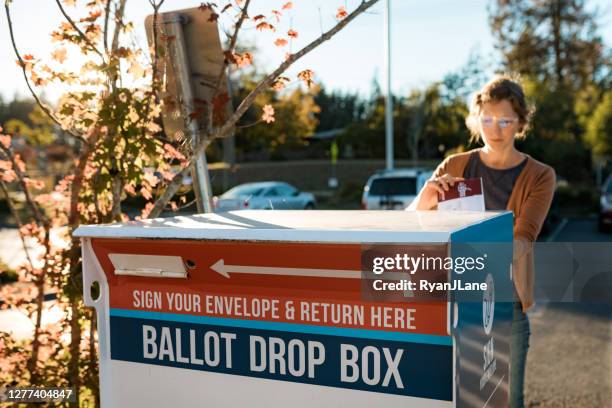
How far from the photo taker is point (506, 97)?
288 cm

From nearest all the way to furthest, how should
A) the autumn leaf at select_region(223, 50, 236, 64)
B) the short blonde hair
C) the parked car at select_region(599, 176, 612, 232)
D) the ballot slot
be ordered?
the ballot slot < the short blonde hair < the autumn leaf at select_region(223, 50, 236, 64) < the parked car at select_region(599, 176, 612, 232)

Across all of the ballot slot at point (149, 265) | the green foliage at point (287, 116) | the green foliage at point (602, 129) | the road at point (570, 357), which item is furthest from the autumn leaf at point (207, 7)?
the green foliage at point (602, 129)

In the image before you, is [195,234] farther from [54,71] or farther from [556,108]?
[556,108]

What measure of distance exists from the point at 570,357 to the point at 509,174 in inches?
142

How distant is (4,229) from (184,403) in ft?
68.9

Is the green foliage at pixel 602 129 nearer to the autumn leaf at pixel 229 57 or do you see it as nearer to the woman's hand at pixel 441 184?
the autumn leaf at pixel 229 57

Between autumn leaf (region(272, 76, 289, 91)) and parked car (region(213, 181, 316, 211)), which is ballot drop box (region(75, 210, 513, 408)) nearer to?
autumn leaf (region(272, 76, 289, 91))

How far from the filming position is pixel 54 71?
336cm

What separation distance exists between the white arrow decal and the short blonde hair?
1.52 meters

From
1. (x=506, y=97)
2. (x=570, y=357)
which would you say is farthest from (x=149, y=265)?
(x=570, y=357)

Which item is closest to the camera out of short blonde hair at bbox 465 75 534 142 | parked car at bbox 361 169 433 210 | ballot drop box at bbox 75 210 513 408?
ballot drop box at bbox 75 210 513 408

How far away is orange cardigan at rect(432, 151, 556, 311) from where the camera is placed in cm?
259

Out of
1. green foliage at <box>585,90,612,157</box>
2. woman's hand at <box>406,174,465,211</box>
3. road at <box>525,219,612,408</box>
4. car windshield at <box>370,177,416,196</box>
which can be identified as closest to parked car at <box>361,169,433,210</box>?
car windshield at <box>370,177,416,196</box>

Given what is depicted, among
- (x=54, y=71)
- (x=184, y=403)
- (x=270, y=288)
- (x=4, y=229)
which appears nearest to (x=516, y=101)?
(x=270, y=288)
